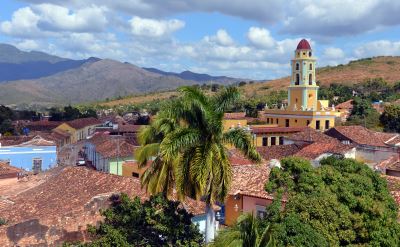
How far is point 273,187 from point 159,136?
3.38m

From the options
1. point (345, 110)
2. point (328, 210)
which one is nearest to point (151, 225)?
point (328, 210)

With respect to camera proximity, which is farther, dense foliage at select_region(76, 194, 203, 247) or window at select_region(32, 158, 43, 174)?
window at select_region(32, 158, 43, 174)

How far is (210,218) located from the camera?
12141 millimetres

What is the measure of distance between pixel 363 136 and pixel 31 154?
2347 cm

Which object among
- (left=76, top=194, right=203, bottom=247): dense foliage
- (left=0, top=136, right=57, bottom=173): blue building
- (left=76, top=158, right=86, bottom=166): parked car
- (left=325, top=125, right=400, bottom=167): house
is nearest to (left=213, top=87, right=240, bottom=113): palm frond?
(left=76, top=194, right=203, bottom=247): dense foliage

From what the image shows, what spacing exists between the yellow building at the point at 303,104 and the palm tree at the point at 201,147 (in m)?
35.6

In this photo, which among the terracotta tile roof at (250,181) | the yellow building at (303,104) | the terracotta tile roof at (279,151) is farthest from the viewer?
the yellow building at (303,104)

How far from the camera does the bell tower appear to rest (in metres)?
48.0

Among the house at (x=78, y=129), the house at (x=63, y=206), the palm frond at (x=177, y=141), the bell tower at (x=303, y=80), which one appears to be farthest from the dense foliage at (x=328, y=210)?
the house at (x=78, y=129)

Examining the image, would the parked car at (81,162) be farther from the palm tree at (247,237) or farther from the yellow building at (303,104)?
the palm tree at (247,237)

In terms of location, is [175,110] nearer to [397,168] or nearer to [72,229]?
[72,229]

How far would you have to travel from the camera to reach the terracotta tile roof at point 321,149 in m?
26.9

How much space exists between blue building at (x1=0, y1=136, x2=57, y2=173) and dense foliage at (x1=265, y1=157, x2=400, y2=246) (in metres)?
26.8

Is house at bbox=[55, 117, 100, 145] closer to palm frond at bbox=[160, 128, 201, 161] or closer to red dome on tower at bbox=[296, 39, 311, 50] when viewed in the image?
red dome on tower at bbox=[296, 39, 311, 50]
